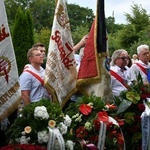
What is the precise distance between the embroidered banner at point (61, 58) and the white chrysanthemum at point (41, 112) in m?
1.43

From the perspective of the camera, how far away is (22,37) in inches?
717

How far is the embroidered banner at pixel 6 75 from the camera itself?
4.45m

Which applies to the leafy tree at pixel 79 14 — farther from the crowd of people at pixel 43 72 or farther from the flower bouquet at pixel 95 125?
the flower bouquet at pixel 95 125

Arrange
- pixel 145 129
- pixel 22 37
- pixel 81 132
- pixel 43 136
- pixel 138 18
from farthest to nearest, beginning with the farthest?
pixel 138 18 < pixel 22 37 < pixel 145 129 < pixel 81 132 < pixel 43 136

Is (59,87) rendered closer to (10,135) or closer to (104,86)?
(104,86)

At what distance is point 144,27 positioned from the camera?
3197 cm

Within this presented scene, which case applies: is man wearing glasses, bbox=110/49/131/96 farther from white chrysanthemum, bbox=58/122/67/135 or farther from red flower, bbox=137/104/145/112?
white chrysanthemum, bbox=58/122/67/135

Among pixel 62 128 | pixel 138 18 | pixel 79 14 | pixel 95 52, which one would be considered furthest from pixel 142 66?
pixel 79 14

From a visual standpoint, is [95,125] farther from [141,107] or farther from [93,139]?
[141,107]

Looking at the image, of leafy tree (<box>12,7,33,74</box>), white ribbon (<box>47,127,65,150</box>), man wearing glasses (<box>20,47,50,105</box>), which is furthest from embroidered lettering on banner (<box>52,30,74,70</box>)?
leafy tree (<box>12,7,33,74</box>)

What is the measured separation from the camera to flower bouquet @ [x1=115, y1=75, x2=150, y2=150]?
5.52 meters

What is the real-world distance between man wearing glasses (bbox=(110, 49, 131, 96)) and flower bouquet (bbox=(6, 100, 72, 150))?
2.16m

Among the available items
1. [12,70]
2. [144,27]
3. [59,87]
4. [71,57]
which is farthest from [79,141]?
[144,27]

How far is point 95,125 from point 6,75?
110cm
